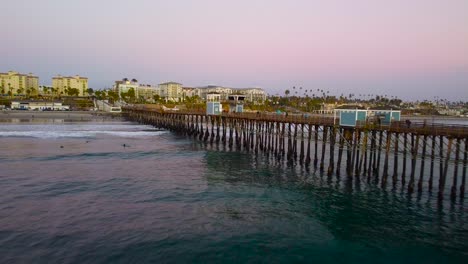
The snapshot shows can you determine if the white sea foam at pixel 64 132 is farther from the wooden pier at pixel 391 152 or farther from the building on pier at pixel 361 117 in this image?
the building on pier at pixel 361 117

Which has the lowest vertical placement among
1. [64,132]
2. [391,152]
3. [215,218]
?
[64,132]

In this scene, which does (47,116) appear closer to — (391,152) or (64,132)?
(64,132)

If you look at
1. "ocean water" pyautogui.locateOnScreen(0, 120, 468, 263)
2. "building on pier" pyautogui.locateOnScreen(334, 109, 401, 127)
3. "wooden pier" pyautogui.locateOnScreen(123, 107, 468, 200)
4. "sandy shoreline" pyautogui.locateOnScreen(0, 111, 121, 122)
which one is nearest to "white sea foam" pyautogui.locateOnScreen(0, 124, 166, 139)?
"wooden pier" pyautogui.locateOnScreen(123, 107, 468, 200)

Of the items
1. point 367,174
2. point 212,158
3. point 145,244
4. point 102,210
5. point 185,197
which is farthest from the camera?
point 212,158

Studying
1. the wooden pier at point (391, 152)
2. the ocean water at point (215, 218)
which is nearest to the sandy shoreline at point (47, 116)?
the wooden pier at point (391, 152)

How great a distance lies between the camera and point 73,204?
23.4 meters

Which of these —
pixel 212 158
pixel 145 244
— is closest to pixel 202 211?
pixel 145 244

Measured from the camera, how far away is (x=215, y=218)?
21203 mm

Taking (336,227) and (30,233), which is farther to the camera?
(336,227)

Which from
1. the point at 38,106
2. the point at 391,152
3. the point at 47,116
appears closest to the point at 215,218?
the point at 391,152

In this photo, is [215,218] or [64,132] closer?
[215,218]

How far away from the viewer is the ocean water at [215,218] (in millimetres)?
16688

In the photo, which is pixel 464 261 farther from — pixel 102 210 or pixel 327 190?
pixel 102 210

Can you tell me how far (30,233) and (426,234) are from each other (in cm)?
2040
